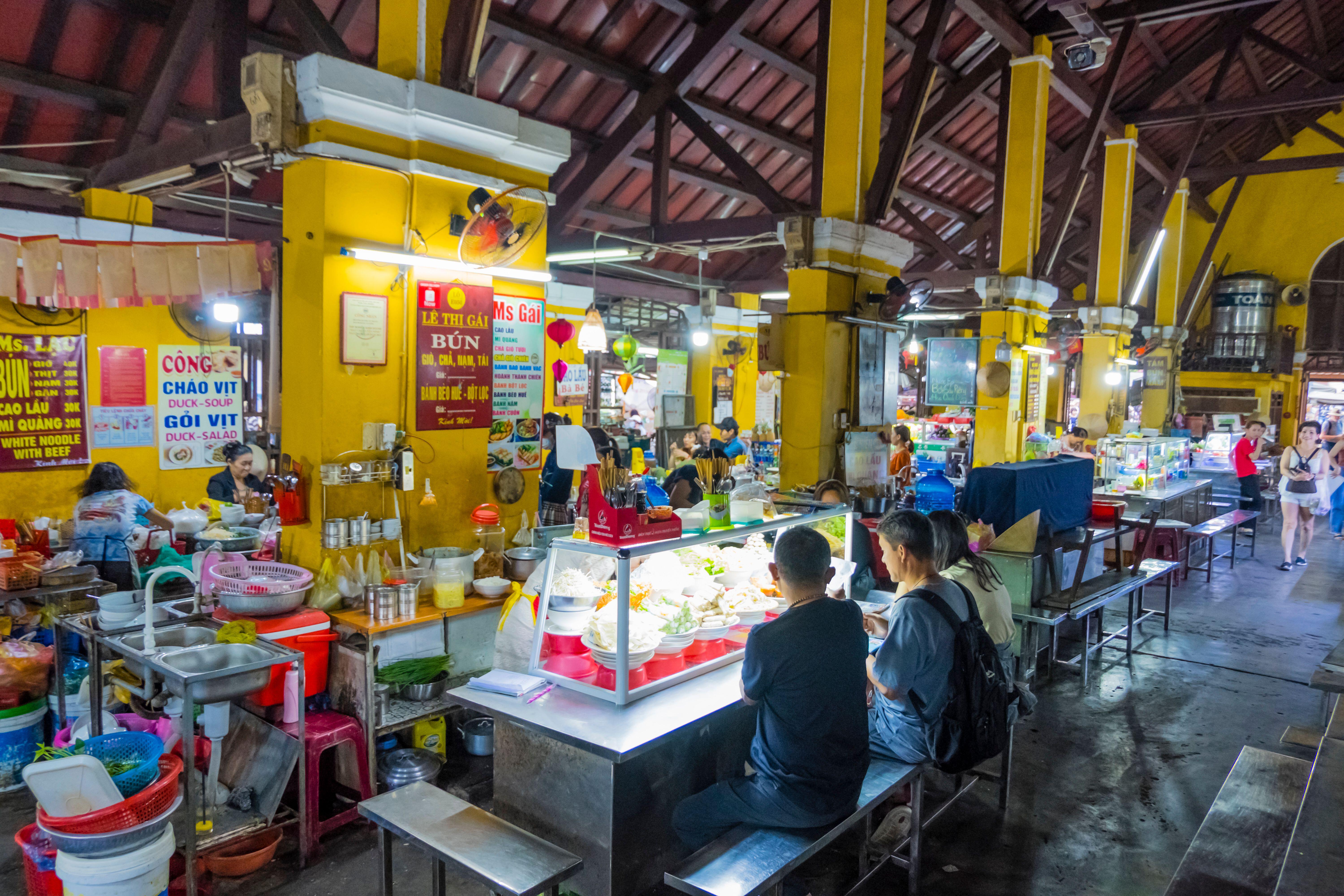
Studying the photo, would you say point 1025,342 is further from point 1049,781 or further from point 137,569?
Result: point 137,569

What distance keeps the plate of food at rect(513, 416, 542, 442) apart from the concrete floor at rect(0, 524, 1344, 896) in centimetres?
225

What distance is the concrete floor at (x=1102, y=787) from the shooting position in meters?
3.85

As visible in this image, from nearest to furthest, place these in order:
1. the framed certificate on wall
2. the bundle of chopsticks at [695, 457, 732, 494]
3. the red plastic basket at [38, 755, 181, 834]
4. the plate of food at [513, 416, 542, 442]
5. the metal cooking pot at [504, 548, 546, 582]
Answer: the red plastic basket at [38, 755, 181, 834]
the framed certificate on wall
the metal cooking pot at [504, 548, 546, 582]
the plate of food at [513, 416, 542, 442]
the bundle of chopsticks at [695, 457, 732, 494]

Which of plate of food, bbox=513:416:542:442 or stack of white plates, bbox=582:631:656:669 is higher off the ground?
plate of food, bbox=513:416:542:442

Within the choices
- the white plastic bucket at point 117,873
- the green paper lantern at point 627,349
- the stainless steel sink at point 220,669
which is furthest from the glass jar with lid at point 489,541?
the green paper lantern at point 627,349

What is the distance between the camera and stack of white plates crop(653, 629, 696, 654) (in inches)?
146

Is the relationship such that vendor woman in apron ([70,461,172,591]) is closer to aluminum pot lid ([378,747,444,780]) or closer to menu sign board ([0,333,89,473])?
menu sign board ([0,333,89,473])

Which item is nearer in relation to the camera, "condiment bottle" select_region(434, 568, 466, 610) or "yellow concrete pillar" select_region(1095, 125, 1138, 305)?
"condiment bottle" select_region(434, 568, 466, 610)

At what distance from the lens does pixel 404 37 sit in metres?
4.93

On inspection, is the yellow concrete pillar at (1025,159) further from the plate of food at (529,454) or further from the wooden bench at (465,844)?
the wooden bench at (465,844)

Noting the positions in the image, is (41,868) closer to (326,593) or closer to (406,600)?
(326,593)

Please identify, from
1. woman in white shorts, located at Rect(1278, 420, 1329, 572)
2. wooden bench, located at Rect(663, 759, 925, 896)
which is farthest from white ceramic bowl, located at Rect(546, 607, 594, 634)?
woman in white shorts, located at Rect(1278, 420, 1329, 572)

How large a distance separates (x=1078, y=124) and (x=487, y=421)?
15.4 meters

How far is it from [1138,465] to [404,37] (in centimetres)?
979
